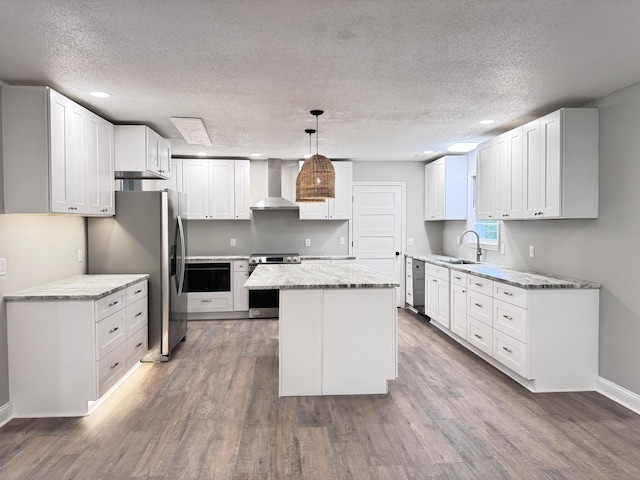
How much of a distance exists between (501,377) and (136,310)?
3.38 meters

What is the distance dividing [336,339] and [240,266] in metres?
2.92

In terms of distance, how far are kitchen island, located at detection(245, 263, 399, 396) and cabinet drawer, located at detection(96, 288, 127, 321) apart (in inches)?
43.8

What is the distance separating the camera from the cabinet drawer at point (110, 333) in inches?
Result: 115

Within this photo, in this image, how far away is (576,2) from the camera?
71.8 inches

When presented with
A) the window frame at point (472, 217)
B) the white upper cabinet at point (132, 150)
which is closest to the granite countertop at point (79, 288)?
the white upper cabinet at point (132, 150)

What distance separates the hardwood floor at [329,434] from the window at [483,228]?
6.03ft

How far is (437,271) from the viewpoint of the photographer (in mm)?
5164

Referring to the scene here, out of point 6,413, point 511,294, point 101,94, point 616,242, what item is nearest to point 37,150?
point 101,94

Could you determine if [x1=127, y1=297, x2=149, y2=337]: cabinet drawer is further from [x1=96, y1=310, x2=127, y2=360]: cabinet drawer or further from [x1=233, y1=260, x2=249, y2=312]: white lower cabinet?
[x1=233, y1=260, x2=249, y2=312]: white lower cabinet

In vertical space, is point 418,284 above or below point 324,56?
below

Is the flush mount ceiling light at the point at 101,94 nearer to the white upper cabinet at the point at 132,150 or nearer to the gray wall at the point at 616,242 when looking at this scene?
the white upper cabinet at the point at 132,150

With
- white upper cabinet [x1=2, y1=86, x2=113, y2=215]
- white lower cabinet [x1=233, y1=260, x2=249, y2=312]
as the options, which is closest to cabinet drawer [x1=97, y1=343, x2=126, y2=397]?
white upper cabinet [x1=2, y1=86, x2=113, y2=215]

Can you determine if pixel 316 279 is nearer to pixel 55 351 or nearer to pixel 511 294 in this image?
pixel 511 294

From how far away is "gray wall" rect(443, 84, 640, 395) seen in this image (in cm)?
295
